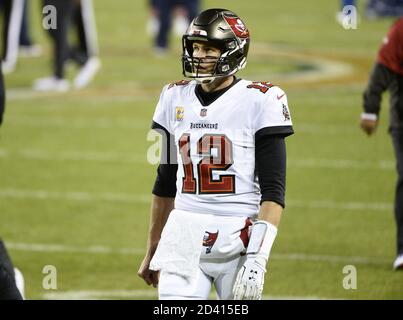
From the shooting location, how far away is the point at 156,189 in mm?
5184

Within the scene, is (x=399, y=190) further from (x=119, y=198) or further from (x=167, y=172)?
(x=119, y=198)

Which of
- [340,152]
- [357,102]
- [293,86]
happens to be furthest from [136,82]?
[340,152]

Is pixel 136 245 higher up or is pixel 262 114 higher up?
pixel 262 114

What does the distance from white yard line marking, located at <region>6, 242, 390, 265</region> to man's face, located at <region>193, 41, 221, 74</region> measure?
→ 3576 millimetres

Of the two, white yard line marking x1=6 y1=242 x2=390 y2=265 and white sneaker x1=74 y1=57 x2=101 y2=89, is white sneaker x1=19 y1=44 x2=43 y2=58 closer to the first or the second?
white sneaker x1=74 y1=57 x2=101 y2=89

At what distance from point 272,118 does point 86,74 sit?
12519 millimetres

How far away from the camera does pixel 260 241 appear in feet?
15.4

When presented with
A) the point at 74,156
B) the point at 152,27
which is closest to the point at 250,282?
the point at 74,156

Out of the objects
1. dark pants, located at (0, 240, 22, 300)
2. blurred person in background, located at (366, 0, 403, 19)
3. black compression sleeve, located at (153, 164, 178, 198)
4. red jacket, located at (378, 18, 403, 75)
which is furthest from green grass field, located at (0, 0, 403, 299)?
Answer: blurred person in background, located at (366, 0, 403, 19)

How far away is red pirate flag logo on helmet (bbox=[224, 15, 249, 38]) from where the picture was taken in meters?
5.01

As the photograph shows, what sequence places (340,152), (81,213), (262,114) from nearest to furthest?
(262,114) < (81,213) < (340,152)

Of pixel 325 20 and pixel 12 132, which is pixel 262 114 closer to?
pixel 12 132
